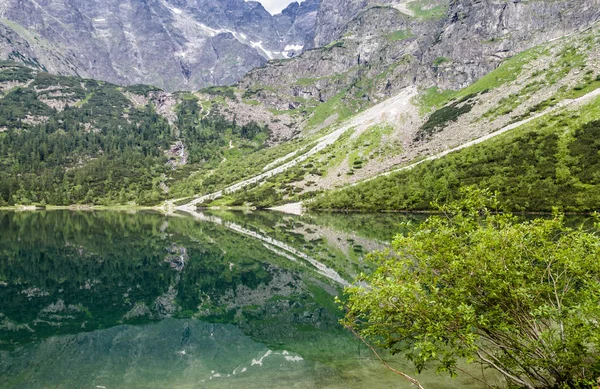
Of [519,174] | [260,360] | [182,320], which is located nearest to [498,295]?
[260,360]

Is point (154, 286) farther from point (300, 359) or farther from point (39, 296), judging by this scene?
point (300, 359)

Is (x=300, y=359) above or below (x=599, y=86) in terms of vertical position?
below

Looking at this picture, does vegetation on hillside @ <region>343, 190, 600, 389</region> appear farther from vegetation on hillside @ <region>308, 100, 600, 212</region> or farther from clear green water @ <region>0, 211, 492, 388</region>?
vegetation on hillside @ <region>308, 100, 600, 212</region>

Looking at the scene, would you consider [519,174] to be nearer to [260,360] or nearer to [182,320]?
[182,320]

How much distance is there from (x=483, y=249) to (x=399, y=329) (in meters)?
4.48

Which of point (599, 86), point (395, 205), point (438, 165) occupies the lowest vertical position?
point (395, 205)

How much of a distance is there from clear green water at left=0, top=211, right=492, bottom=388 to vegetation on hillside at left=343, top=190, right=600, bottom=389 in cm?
858

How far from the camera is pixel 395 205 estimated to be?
511 ft

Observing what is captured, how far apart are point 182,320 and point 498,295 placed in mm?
28172

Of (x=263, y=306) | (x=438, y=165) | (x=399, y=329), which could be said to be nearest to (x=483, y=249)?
(x=399, y=329)

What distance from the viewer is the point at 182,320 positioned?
33812 mm

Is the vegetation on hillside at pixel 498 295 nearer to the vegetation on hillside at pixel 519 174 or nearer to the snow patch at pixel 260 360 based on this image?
the snow patch at pixel 260 360

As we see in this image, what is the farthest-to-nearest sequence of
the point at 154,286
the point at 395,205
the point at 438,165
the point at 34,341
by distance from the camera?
the point at 438,165 → the point at 395,205 → the point at 154,286 → the point at 34,341

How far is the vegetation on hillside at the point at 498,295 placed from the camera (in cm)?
1239
